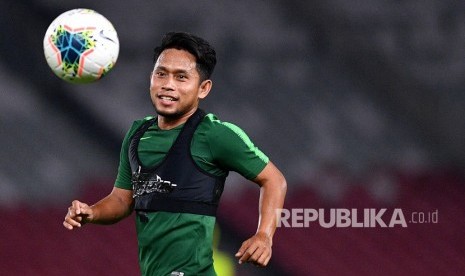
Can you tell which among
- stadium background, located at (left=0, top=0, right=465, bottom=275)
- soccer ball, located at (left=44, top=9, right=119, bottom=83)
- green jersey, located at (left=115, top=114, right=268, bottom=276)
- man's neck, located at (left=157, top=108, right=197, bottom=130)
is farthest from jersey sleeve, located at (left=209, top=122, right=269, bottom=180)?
stadium background, located at (left=0, top=0, right=465, bottom=275)

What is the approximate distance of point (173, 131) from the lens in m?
3.11

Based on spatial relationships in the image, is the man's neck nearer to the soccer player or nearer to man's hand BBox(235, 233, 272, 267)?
the soccer player

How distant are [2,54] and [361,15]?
6.18 ft

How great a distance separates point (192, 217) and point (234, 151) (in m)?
0.25

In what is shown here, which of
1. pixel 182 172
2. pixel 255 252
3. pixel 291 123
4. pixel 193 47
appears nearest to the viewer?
pixel 255 252

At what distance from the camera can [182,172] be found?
3.02 meters

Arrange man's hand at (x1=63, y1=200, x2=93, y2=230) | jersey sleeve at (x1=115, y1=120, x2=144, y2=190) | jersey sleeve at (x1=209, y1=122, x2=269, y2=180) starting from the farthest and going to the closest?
jersey sleeve at (x1=115, y1=120, x2=144, y2=190), jersey sleeve at (x1=209, y1=122, x2=269, y2=180), man's hand at (x1=63, y1=200, x2=93, y2=230)

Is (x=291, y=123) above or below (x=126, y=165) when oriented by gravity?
above

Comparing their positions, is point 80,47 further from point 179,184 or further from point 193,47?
point 179,184

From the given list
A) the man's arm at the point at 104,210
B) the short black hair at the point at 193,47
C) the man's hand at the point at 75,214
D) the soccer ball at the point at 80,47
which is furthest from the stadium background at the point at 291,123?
the man's hand at the point at 75,214

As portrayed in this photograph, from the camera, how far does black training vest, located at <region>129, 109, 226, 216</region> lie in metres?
3.00

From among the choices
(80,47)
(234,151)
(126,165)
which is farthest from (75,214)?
(80,47)

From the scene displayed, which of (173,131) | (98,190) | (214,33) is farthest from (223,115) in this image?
(173,131)

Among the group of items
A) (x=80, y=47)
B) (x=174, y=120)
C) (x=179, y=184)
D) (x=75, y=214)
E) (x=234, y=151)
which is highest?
(x=80, y=47)
